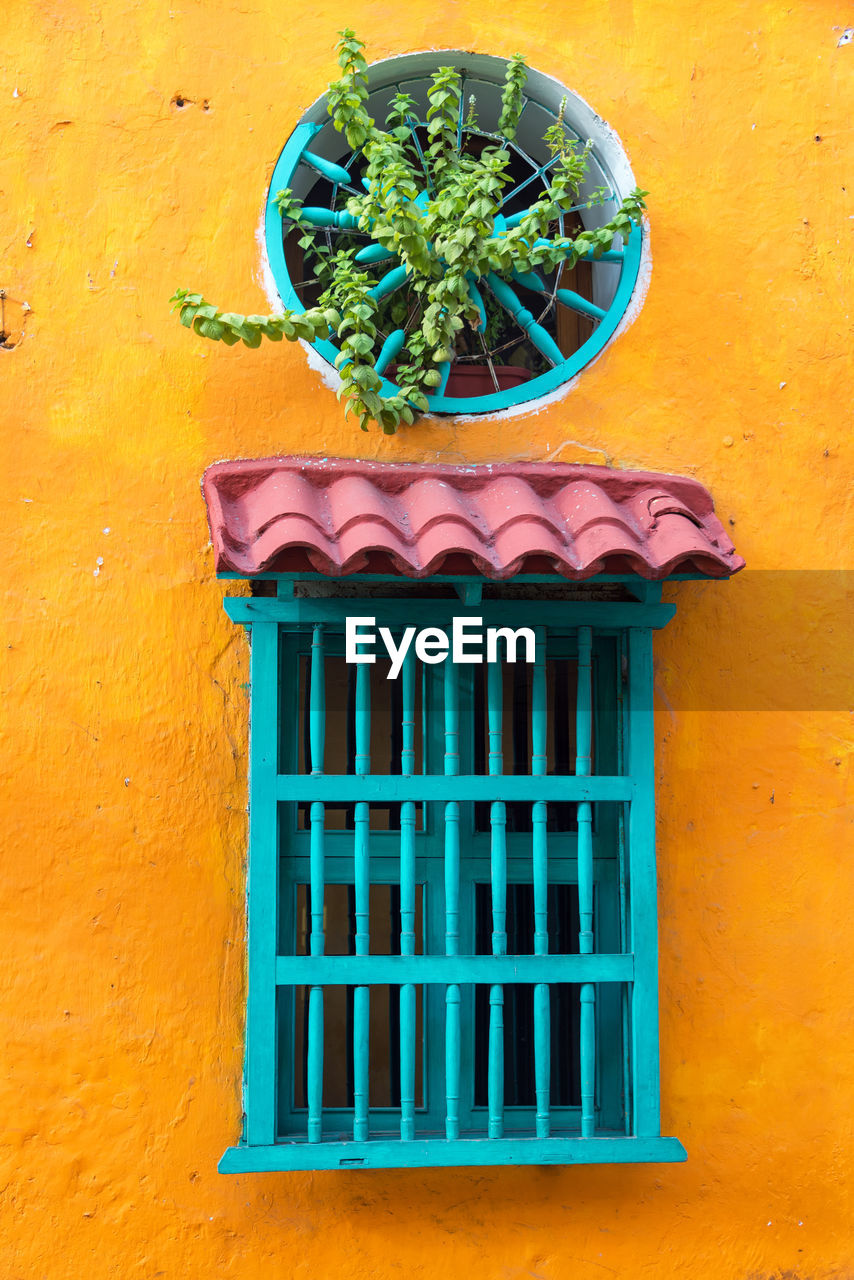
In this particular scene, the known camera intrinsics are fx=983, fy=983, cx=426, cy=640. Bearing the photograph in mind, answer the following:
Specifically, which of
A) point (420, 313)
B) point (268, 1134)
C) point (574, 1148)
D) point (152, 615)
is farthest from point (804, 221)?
point (268, 1134)

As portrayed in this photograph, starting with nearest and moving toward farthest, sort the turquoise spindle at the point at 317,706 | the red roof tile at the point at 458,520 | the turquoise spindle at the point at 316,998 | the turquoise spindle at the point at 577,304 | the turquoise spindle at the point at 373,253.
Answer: the red roof tile at the point at 458,520 < the turquoise spindle at the point at 316,998 < the turquoise spindle at the point at 317,706 < the turquoise spindle at the point at 373,253 < the turquoise spindle at the point at 577,304

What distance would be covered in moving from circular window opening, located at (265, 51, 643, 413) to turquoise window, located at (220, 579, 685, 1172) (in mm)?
708

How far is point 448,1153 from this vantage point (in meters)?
2.38

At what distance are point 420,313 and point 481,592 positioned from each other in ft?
2.93

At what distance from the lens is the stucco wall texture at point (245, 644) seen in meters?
2.49

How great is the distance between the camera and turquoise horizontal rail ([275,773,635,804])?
96.3 inches

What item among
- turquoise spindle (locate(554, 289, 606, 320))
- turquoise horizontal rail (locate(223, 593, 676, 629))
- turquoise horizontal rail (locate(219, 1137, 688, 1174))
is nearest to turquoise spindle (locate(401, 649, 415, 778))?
turquoise horizontal rail (locate(223, 593, 676, 629))

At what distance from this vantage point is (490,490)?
8.42 ft

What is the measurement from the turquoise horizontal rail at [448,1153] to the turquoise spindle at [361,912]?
0.06 metres

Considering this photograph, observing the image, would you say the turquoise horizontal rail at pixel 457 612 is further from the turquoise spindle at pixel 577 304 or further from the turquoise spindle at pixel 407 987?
the turquoise spindle at pixel 577 304

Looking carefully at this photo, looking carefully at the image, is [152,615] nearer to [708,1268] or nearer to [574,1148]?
[574,1148]

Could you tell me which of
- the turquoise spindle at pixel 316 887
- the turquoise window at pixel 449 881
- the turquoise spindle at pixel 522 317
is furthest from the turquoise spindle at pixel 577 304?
the turquoise spindle at pixel 316 887

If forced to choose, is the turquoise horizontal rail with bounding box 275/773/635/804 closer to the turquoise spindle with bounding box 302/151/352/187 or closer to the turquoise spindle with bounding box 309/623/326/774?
the turquoise spindle with bounding box 309/623/326/774

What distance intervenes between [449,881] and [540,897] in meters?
0.24
